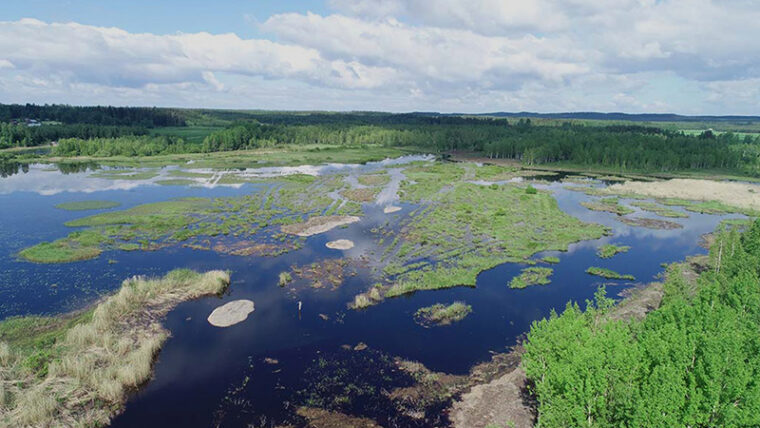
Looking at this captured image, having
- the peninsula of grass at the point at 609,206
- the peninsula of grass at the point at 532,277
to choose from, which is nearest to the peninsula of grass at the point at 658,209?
the peninsula of grass at the point at 609,206

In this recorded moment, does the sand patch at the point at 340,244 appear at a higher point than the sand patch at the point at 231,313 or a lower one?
higher

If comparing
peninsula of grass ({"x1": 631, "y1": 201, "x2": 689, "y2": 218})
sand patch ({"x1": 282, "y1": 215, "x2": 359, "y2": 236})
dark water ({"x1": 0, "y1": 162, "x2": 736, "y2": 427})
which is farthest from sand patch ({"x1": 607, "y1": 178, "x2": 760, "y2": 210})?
sand patch ({"x1": 282, "y1": 215, "x2": 359, "y2": 236})

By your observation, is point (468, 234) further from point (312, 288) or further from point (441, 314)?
point (312, 288)

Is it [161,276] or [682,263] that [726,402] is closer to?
[682,263]

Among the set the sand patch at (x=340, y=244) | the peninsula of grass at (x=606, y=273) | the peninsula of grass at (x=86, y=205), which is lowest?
the peninsula of grass at (x=606, y=273)

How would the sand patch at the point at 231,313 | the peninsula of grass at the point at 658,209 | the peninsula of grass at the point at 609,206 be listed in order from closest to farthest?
the sand patch at the point at 231,313
the peninsula of grass at the point at 658,209
the peninsula of grass at the point at 609,206

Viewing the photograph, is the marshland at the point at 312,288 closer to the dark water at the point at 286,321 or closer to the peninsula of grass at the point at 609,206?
the dark water at the point at 286,321

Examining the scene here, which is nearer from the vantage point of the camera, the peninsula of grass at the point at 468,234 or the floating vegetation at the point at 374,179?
the peninsula of grass at the point at 468,234
